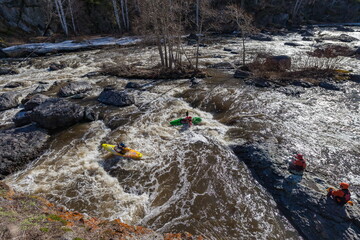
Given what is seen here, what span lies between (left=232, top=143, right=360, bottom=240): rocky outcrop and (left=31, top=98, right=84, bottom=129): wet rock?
35.1 ft

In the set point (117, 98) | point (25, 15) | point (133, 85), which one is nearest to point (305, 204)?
point (117, 98)

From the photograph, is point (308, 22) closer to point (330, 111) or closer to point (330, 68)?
point (330, 68)

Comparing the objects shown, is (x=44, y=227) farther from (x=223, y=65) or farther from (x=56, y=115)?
(x=223, y=65)

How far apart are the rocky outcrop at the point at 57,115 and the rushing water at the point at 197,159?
2.24 feet

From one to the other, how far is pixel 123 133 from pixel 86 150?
2.32m

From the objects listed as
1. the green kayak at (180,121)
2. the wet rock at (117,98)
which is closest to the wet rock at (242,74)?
the green kayak at (180,121)

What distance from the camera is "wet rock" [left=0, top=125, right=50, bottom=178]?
31.4 feet

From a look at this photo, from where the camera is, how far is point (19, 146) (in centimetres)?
1042

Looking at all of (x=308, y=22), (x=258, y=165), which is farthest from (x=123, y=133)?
(x=308, y=22)

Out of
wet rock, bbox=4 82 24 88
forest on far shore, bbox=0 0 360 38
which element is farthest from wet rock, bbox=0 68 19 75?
forest on far shore, bbox=0 0 360 38

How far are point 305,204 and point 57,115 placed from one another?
13.4 meters

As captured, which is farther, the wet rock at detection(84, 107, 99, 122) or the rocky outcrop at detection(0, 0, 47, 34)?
the rocky outcrop at detection(0, 0, 47, 34)

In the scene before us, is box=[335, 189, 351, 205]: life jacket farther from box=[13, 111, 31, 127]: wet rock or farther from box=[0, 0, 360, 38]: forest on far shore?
box=[0, 0, 360, 38]: forest on far shore

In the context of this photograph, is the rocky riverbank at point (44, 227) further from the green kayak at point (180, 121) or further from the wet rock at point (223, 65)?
the wet rock at point (223, 65)
